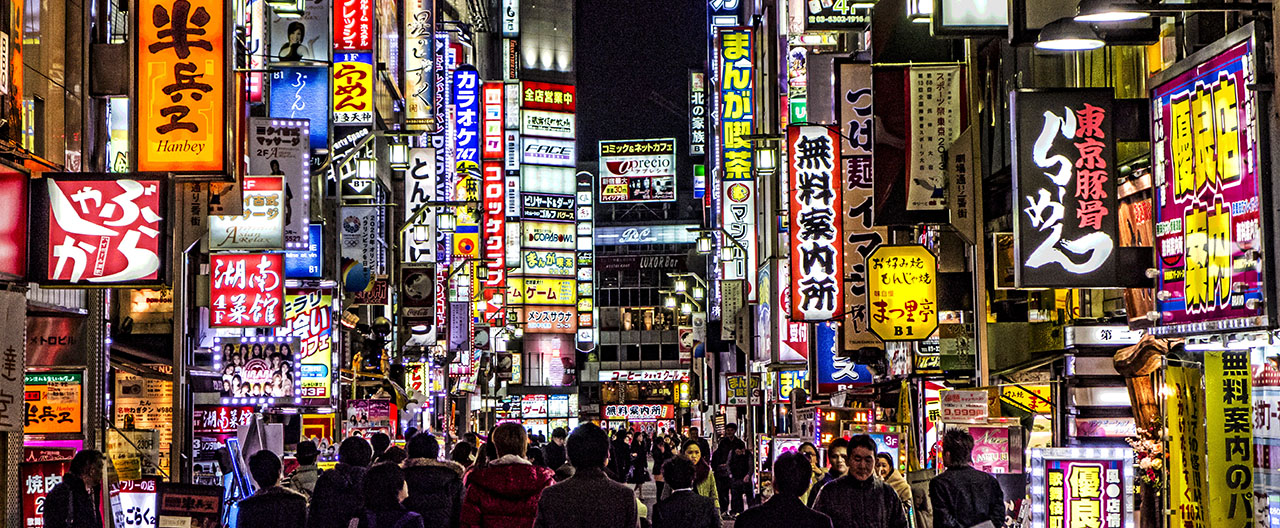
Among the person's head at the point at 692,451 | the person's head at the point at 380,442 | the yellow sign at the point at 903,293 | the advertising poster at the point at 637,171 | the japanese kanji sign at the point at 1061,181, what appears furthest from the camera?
the advertising poster at the point at 637,171

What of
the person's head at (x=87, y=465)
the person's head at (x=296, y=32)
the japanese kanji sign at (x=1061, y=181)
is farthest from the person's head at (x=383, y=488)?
the person's head at (x=296, y=32)

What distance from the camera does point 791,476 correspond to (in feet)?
26.5

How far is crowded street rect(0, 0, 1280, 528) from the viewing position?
9555mm

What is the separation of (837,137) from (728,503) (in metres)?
8.60

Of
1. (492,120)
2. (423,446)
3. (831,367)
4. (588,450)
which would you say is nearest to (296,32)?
(831,367)

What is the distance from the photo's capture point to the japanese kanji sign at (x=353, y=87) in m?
27.0

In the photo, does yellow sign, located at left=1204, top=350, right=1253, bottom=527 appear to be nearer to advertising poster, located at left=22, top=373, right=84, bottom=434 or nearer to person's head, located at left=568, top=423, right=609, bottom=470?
person's head, located at left=568, top=423, right=609, bottom=470

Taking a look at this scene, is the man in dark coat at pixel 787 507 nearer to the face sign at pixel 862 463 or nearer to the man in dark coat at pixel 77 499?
the face sign at pixel 862 463

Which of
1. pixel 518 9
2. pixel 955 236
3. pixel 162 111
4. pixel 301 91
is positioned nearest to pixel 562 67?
pixel 518 9

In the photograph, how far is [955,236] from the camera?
20.0m

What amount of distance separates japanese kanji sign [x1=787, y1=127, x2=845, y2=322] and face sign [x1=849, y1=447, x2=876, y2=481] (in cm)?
1257

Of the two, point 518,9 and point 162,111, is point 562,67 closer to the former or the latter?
point 518,9

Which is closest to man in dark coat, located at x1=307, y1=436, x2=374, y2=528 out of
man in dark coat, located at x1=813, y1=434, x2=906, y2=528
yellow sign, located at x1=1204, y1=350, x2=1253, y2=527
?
man in dark coat, located at x1=813, y1=434, x2=906, y2=528

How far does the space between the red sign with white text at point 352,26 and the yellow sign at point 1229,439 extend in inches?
759
